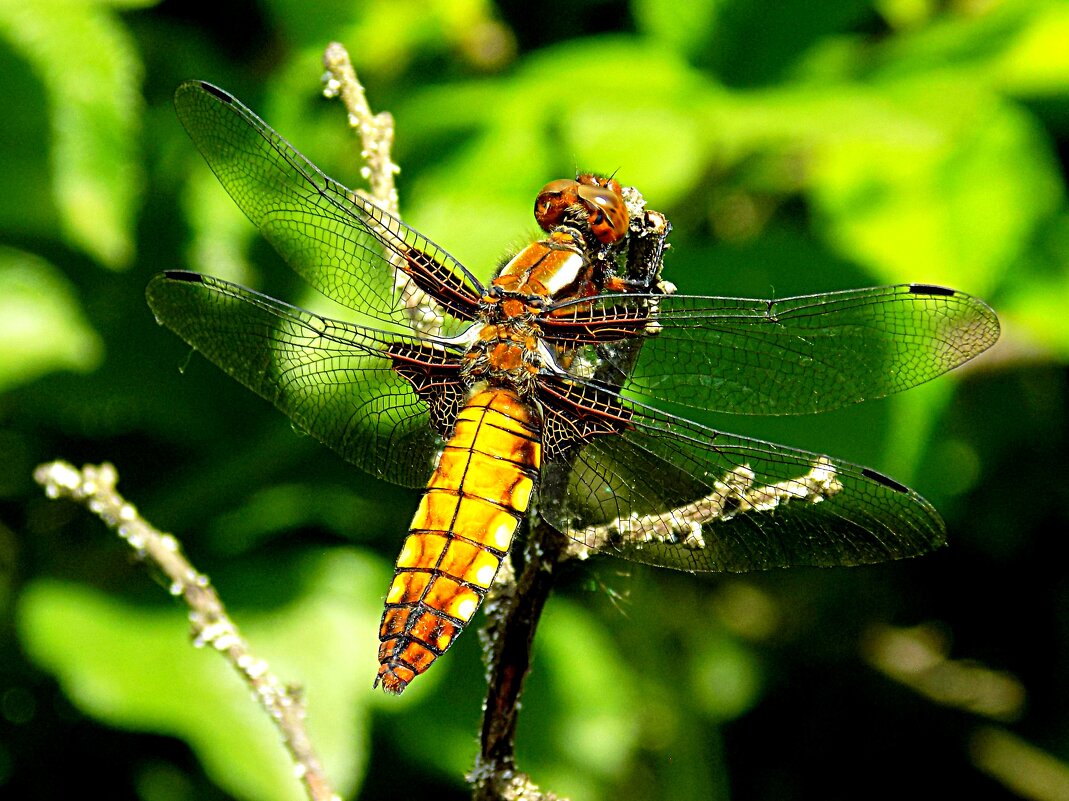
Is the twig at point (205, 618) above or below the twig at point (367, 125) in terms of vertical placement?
below

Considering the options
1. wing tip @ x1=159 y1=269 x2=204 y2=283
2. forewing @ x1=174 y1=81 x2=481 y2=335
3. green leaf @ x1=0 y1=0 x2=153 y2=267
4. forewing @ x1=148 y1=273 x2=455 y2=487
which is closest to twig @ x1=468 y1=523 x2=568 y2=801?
forewing @ x1=148 y1=273 x2=455 y2=487

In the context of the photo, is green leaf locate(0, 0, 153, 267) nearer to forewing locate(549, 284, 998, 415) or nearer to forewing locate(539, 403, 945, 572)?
forewing locate(549, 284, 998, 415)

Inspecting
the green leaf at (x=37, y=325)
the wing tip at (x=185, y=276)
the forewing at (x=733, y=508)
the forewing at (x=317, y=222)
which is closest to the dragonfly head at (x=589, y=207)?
the forewing at (x=317, y=222)

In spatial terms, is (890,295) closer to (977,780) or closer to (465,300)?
(465,300)

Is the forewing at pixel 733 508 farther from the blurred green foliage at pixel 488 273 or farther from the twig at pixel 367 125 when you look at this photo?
the blurred green foliage at pixel 488 273

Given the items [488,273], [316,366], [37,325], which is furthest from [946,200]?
[37,325]

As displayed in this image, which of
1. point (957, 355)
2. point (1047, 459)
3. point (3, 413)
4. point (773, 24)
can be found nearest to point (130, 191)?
point (3, 413)
